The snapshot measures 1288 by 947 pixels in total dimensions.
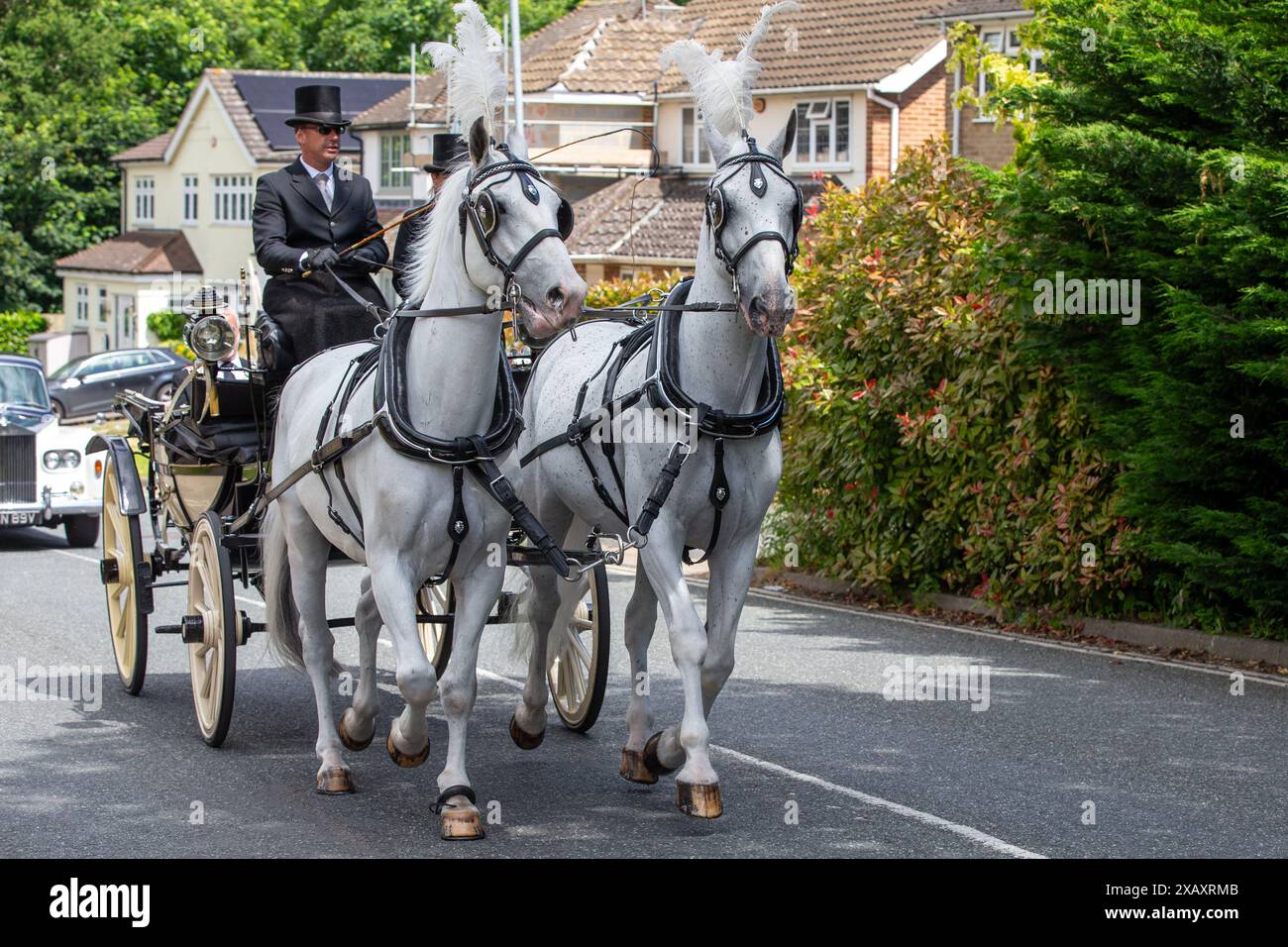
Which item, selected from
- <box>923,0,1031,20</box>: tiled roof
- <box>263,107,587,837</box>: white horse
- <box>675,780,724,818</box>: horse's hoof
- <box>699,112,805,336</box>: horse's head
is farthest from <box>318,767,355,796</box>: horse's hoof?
<box>923,0,1031,20</box>: tiled roof

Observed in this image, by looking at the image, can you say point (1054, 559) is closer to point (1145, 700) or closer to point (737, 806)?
point (1145, 700)

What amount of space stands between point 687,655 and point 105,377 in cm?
3631

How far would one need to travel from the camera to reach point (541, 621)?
830 centimetres

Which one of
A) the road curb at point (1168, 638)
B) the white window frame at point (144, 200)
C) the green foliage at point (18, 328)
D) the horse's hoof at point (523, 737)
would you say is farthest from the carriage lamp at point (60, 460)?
the white window frame at point (144, 200)

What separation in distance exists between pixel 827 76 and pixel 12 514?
2523 cm

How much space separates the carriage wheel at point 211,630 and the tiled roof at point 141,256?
48033 millimetres

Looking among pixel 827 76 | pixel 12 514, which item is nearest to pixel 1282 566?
pixel 12 514

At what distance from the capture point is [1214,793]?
24.7ft

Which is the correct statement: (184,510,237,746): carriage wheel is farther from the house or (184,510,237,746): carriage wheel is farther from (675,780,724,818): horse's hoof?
the house

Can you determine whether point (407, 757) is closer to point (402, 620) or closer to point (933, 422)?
point (402, 620)

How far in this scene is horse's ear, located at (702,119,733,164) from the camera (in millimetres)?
6980

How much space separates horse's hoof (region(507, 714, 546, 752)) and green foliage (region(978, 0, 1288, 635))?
4.96m

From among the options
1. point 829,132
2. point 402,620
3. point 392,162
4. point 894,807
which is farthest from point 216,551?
point 392,162

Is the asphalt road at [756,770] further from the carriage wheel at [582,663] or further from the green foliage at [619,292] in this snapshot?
the green foliage at [619,292]
